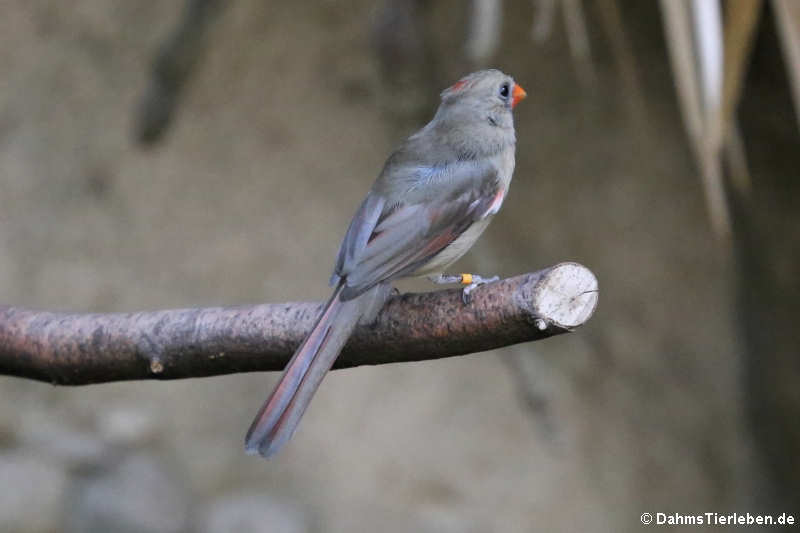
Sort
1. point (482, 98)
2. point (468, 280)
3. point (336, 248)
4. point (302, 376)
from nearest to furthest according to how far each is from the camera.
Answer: point (302, 376)
point (468, 280)
point (482, 98)
point (336, 248)

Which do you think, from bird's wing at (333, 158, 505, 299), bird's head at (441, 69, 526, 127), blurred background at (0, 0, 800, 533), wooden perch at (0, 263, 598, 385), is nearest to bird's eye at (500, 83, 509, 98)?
bird's head at (441, 69, 526, 127)

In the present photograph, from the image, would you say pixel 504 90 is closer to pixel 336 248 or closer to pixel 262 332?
pixel 262 332

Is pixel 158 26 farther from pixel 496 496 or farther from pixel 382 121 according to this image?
pixel 496 496

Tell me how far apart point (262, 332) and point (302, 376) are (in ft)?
0.75

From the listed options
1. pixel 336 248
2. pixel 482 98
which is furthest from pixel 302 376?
pixel 336 248

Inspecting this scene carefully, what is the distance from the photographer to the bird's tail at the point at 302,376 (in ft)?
6.47

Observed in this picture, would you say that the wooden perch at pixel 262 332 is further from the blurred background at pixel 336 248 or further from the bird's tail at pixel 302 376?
the blurred background at pixel 336 248

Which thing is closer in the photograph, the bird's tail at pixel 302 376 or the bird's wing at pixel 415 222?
the bird's tail at pixel 302 376

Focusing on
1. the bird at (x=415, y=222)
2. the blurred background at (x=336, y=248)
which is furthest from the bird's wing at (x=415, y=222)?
the blurred background at (x=336, y=248)

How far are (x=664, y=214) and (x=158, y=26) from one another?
81.6 inches

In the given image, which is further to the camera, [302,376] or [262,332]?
[262,332]

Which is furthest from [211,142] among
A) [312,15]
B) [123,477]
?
[123,477]

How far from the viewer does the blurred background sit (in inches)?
162

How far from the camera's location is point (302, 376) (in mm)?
2031
